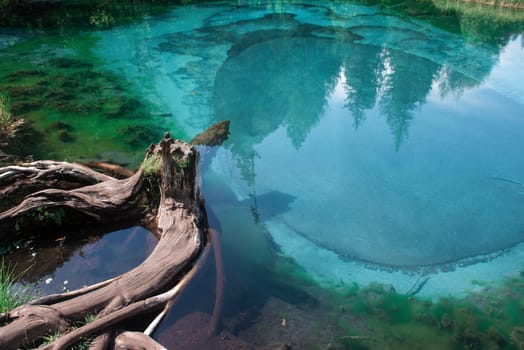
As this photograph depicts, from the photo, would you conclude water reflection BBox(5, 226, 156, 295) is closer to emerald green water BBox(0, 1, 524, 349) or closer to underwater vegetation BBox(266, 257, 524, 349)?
emerald green water BBox(0, 1, 524, 349)

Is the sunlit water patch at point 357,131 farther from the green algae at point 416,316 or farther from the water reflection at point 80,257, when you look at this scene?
the water reflection at point 80,257

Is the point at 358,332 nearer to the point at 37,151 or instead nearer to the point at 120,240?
the point at 120,240

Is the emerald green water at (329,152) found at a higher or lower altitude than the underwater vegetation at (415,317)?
higher

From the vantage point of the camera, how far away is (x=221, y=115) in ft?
28.6

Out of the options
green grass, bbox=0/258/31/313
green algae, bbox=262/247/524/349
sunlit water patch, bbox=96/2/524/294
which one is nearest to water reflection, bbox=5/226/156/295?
green grass, bbox=0/258/31/313

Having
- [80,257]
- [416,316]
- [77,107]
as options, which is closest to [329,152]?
[416,316]

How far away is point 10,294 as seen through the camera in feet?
12.3

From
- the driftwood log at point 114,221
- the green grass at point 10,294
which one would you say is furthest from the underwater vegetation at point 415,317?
the green grass at point 10,294

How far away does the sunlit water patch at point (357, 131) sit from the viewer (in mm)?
5387

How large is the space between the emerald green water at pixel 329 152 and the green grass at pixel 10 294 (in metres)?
1.09

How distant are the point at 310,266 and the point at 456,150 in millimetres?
4743

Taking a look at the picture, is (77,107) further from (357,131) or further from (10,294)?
(357,131)

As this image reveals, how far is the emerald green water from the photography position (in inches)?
167

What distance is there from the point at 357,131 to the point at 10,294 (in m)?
7.18
